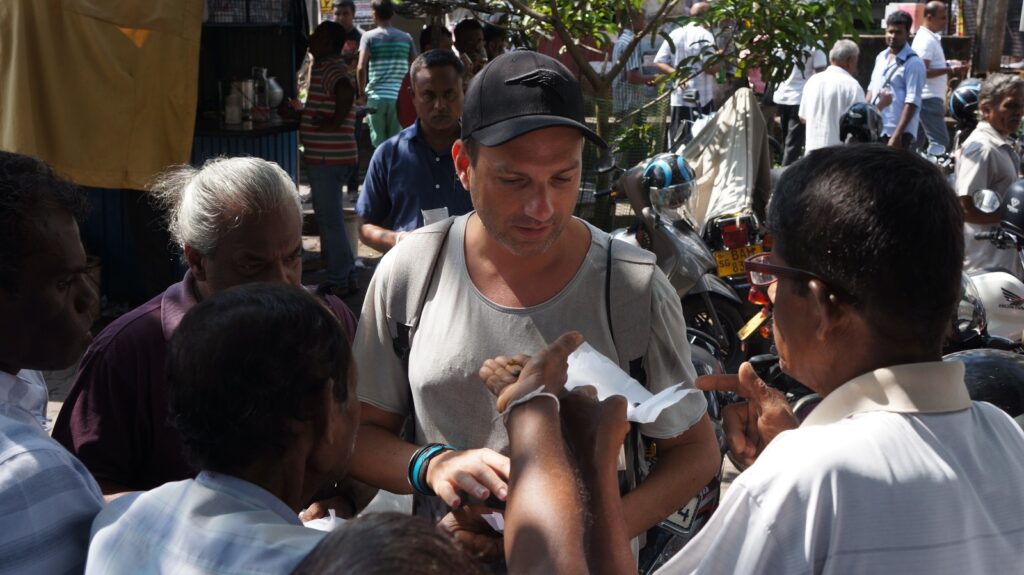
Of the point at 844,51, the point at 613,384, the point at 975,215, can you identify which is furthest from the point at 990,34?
the point at 613,384

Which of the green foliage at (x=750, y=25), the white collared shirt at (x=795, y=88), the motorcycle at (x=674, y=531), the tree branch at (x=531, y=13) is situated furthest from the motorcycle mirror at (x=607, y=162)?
the white collared shirt at (x=795, y=88)

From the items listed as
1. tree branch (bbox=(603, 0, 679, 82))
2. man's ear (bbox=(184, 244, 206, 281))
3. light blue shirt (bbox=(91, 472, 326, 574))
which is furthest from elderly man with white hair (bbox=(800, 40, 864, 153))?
light blue shirt (bbox=(91, 472, 326, 574))

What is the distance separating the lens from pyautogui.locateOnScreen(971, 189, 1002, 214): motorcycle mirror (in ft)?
18.7

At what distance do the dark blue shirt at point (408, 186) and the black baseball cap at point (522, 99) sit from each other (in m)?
2.45

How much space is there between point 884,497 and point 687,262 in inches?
178

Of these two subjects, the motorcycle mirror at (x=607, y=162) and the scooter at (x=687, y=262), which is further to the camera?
the motorcycle mirror at (x=607, y=162)

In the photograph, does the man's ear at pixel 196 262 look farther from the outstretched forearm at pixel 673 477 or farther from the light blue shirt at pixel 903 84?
the light blue shirt at pixel 903 84

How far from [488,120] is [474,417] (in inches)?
24.1

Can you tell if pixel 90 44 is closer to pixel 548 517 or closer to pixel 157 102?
pixel 157 102

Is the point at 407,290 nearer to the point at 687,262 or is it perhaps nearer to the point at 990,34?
the point at 687,262

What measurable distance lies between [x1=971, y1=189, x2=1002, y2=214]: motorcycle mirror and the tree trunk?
1024 centimetres

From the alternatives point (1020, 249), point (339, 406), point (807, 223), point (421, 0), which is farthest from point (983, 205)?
point (339, 406)

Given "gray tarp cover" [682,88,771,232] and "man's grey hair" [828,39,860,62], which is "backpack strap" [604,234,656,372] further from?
"man's grey hair" [828,39,860,62]

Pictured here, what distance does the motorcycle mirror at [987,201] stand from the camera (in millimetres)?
5715
